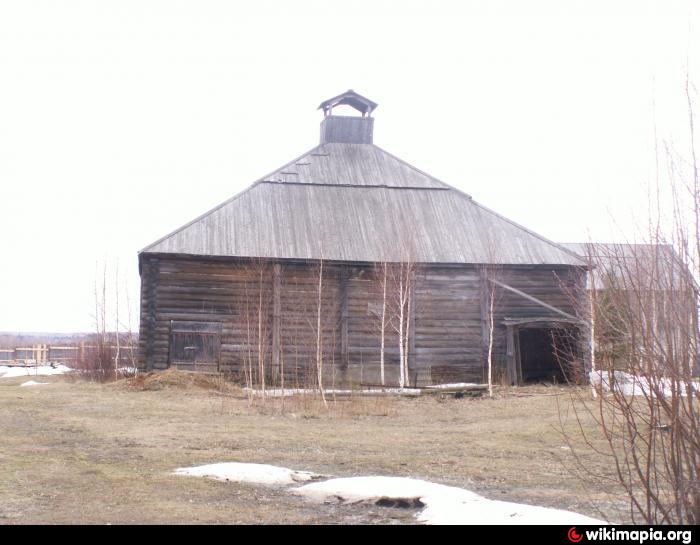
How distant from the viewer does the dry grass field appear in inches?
309

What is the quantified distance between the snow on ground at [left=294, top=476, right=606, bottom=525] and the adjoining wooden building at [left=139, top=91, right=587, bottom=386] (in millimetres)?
14016

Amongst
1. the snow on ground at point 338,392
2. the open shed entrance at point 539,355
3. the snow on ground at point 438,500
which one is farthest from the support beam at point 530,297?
the snow on ground at point 438,500

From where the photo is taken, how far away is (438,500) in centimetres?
778

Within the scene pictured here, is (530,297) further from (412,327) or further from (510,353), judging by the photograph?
(412,327)

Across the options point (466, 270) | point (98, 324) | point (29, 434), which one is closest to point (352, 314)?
point (466, 270)

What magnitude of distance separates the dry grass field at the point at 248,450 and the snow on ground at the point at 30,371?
17.3m

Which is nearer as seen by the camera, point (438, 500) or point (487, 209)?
point (438, 500)

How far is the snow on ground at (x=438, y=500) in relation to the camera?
21.4 feet

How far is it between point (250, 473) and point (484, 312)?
1655 centimetres

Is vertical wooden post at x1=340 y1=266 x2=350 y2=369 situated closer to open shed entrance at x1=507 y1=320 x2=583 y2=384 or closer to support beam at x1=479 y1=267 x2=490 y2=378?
support beam at x1=479 y1=267 x2=490 y2=378

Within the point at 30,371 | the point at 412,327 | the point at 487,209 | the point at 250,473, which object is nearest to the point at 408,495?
the point at 250,473
